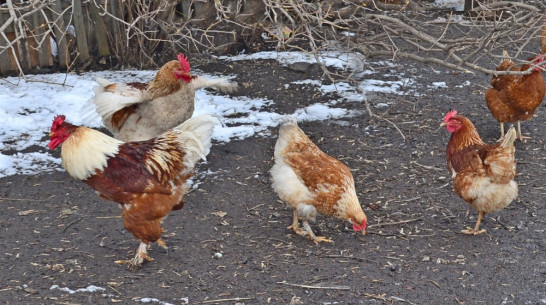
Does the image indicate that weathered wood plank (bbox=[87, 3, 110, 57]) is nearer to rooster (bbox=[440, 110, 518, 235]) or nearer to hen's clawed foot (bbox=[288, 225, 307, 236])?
hen's clawed foot (bbox=[288, 225, 307, 236])

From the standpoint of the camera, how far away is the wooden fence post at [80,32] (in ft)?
27.1

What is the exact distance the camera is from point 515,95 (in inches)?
253

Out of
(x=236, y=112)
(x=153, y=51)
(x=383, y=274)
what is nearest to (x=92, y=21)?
(x=153, y=51)

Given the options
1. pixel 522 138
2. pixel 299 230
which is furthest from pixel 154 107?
pixel 522 138

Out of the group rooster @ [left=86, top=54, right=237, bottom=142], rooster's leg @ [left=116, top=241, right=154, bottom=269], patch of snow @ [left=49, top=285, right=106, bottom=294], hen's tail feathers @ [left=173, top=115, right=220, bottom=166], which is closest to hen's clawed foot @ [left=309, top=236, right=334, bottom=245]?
hen's tail feathers @ [left=173, top=115, right=220, bottom=166]

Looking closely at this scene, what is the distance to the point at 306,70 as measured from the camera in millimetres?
8586

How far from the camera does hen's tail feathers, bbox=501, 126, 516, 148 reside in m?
4.61

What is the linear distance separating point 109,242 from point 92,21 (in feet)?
14.7

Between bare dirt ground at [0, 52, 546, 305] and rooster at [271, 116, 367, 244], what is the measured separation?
0.88 feet

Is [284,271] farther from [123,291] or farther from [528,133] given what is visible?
[528,133]

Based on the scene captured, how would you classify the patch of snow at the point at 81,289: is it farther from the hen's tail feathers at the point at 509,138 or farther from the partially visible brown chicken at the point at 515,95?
the partially visible brown chicken at the point at 515,95

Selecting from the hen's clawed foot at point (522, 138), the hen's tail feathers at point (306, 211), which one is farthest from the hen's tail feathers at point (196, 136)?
the hen's clawed foot at point (522, 138)

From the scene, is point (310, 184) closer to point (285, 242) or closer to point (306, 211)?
point (306, 211)

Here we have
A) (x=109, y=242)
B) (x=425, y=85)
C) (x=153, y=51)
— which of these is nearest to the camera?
(x=109, y=242)
